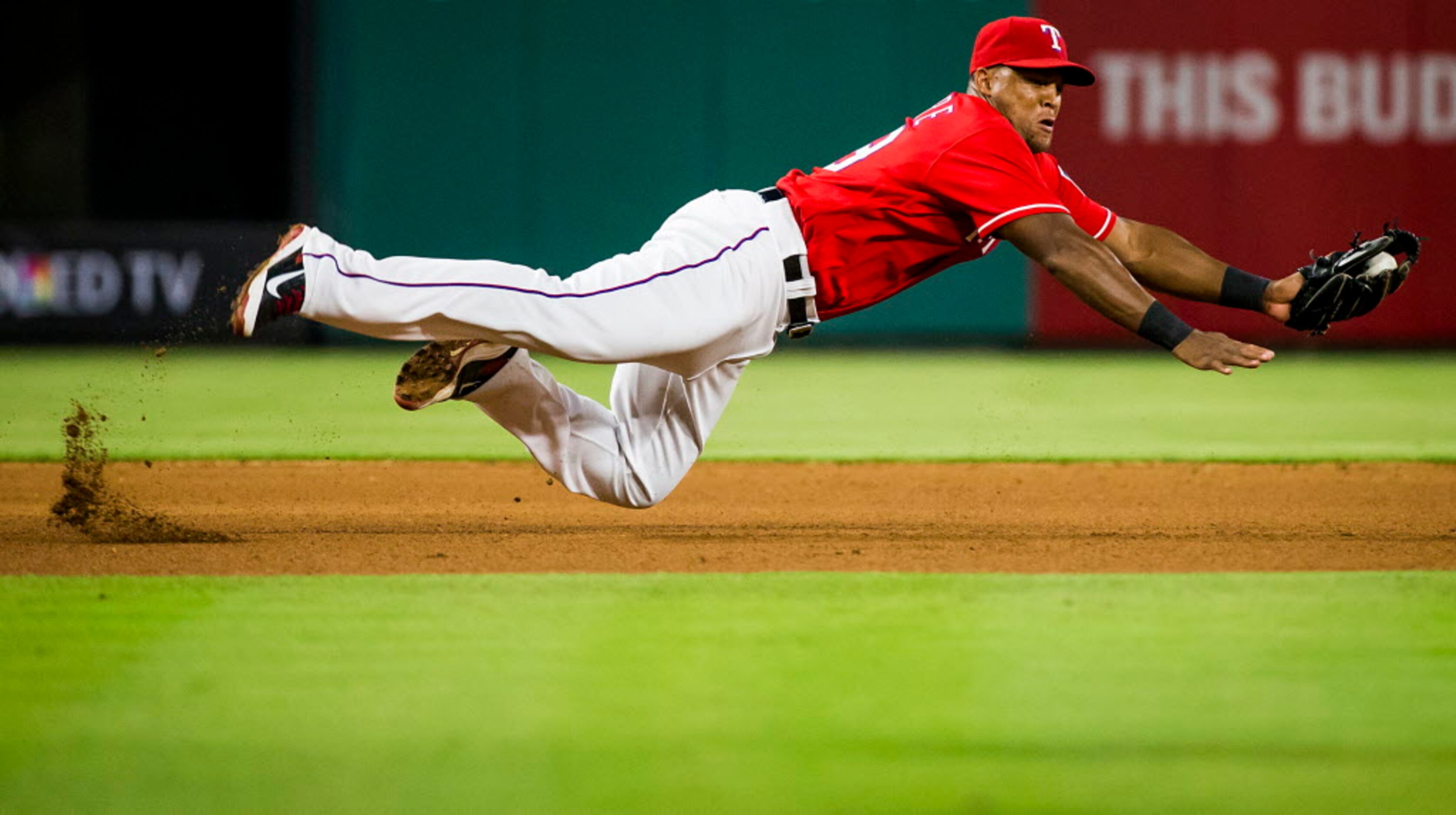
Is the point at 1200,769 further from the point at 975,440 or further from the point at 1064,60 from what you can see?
the point at 975,440

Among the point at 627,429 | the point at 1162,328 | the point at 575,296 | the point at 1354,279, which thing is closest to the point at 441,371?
the point at 575,296

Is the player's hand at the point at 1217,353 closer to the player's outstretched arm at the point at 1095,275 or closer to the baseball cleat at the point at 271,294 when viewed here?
the player's outstretched arm at the point at 1095,275

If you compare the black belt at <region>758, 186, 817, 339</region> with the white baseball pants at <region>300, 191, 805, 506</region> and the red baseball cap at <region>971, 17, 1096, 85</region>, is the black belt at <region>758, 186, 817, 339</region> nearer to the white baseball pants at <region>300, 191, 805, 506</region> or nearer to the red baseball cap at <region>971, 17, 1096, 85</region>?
the white baseball pants at <region>300, 191, 805, 506</region>

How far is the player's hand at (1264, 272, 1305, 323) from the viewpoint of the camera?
13.3 ft

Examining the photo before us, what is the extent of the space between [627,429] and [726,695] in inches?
65.3

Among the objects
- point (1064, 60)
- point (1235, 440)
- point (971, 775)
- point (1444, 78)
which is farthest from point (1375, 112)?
point (971, 775)

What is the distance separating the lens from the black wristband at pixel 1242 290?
425cm

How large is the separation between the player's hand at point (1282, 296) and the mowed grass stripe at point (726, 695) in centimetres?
70

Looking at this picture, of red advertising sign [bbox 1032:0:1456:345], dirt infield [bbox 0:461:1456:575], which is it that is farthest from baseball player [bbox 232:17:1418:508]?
red advertising sign [bbox 1032:0:1456:345]

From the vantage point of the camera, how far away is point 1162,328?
377cm

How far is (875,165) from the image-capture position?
3.92 meters

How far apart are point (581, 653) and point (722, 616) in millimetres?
459

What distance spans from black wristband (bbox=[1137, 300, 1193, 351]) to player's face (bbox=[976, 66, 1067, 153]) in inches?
21.8

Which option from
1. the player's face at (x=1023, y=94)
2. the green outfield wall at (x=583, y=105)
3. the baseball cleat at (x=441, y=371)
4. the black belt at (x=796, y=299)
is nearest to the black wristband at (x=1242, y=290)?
the player's face at (x=1023, y=94)
